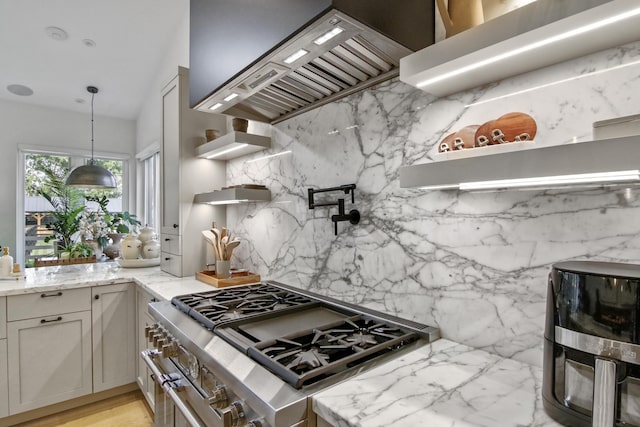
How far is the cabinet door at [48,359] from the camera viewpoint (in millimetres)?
2121

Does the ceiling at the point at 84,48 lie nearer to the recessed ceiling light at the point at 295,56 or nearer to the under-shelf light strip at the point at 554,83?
the recessed ceiling light at the point at 295,56

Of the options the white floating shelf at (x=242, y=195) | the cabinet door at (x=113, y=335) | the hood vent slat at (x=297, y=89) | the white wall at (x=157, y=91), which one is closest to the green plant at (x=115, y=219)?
the white wall at (x=157, y=91)

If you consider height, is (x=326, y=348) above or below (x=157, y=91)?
below

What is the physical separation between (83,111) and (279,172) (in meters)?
Answer: 4.37

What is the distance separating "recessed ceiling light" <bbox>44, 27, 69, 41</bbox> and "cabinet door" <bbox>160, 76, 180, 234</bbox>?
170cm

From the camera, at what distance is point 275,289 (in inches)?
74.5

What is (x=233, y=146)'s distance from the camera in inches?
85.1

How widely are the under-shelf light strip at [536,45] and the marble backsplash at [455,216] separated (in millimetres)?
153

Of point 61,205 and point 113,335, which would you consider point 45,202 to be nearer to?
point 61,205

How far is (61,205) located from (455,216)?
→ 5.55 m

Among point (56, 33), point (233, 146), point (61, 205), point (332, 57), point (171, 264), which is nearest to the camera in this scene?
point (332, 57)

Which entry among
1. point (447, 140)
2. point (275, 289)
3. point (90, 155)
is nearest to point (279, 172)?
point (275, 289)

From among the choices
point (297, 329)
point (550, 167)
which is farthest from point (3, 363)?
point (550, 167)

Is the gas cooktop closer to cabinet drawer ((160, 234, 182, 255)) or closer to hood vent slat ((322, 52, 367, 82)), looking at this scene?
cabinet drawer ((160, 234, 182, 255))
